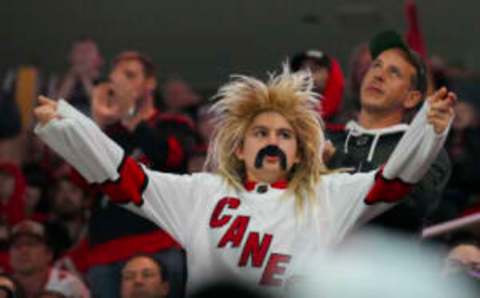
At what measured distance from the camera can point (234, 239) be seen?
620cm

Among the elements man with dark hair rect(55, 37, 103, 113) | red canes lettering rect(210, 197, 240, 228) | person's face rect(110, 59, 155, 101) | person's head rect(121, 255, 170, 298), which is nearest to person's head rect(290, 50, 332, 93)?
person's face rect(110, 59, 155, 101)

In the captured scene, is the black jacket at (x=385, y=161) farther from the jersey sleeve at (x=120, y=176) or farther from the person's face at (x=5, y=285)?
the person's face at (x=5, y=285)

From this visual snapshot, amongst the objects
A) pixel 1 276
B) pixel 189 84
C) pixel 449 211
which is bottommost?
pixel 1 276

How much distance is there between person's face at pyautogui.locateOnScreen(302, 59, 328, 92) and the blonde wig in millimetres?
1219

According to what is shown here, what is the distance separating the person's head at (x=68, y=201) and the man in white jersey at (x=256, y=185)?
3446mm

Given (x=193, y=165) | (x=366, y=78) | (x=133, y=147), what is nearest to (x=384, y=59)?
(x=366, y=78)

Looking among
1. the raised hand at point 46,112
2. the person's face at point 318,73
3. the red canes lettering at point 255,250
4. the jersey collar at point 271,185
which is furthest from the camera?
the person's face at point 318,73

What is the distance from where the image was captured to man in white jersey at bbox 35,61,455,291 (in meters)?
6.08

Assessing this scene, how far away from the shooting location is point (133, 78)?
8.48 metres

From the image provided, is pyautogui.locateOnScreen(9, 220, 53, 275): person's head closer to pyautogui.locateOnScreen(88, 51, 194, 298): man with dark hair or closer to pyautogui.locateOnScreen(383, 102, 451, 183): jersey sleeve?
pyautogui.locateOnScreen(88, 51, 194, 298): man with dark hair

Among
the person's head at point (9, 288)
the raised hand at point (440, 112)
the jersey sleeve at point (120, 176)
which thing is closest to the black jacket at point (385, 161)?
the raised hand at point (440, 112)

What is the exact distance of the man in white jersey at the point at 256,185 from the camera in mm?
6078

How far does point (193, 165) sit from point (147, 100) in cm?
64

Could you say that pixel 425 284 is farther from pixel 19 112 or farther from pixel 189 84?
pixel 189 84
